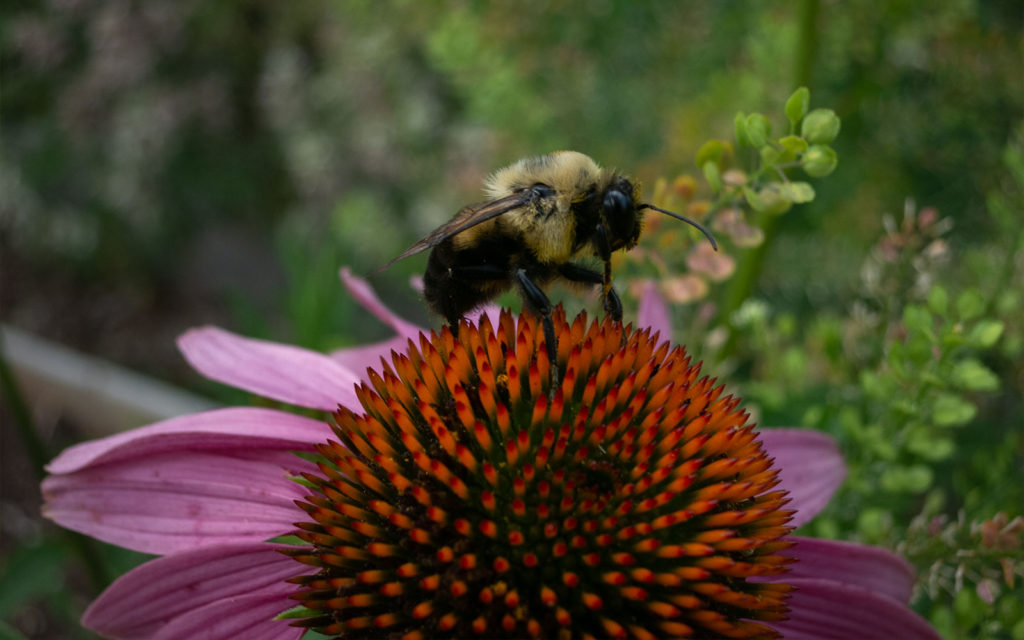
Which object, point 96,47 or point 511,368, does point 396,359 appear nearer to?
point 511,368

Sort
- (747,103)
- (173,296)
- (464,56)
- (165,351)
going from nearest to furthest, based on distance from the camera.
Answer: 1. (747,103)
2. (464,56)
3. (165,351)
4. (173,296)

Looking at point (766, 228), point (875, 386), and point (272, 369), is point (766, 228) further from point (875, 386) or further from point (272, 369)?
point (272, 369)

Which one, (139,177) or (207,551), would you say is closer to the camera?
(207,551)

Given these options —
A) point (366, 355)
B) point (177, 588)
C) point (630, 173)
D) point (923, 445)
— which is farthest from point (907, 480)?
point (630, 173)

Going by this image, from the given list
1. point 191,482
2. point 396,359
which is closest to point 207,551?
point 191,482

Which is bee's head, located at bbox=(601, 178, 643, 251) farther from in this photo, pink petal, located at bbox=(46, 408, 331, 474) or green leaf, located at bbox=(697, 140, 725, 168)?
pink petal, located at bbox=(46, 408, 331, 474)

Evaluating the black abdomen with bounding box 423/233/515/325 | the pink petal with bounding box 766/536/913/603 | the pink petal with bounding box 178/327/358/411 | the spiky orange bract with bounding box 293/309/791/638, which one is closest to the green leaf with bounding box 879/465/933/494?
the pink petal with bounding box 766/536/913/603

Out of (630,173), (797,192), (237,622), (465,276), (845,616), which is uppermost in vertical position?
(630,173)
